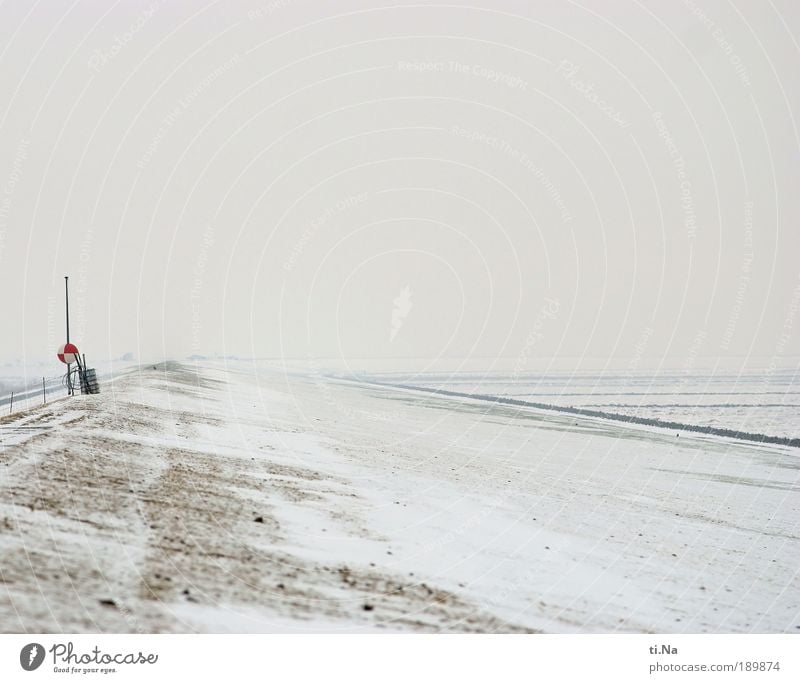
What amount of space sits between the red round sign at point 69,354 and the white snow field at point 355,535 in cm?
271

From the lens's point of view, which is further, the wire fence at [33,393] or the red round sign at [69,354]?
the wire fence at [33,393]

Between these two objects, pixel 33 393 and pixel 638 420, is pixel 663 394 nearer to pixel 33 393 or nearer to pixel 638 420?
pixel 638 420

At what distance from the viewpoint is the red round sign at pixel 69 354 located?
1647 cm

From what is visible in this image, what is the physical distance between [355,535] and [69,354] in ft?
36.6

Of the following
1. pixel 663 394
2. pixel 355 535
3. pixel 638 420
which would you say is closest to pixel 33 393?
pixel 355 535

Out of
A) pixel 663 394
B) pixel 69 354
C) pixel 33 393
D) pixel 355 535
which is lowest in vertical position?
pixel 663 394

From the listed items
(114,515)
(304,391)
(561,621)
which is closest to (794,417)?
(304,391)

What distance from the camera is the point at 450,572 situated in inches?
291

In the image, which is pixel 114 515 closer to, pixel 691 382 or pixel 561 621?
pixel 561 621

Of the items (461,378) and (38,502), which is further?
(461,378)

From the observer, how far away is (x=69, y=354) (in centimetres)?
1652

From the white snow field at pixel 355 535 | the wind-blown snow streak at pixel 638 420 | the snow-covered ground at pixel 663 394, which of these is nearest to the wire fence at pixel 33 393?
the white snow field at pixel 355 535

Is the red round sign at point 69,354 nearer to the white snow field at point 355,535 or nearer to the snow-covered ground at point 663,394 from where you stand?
the white snow field at point 355,535

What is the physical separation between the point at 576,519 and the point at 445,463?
10.9 ft
